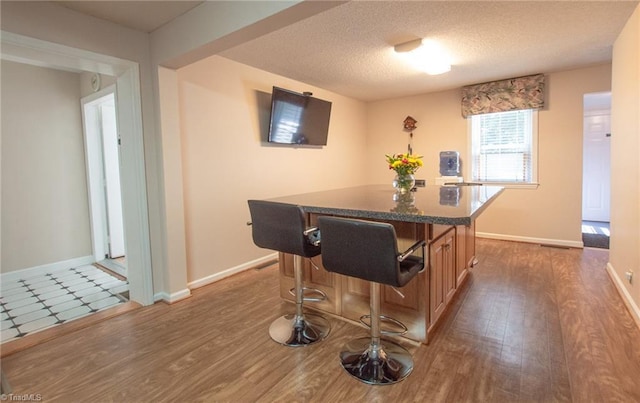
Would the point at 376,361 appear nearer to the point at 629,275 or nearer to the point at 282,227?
the point at 282,227

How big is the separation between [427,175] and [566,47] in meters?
2.43

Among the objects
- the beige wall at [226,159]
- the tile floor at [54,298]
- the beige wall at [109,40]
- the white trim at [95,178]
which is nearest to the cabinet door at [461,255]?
the beige wall at [226,159]

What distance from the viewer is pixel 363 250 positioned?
1566 mm

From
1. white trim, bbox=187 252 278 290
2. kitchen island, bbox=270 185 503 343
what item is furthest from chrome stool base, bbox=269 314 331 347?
white trim, bbox=187 252 278 290

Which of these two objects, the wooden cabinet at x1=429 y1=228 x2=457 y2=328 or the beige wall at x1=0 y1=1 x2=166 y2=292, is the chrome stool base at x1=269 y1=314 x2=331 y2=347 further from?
the beige wall at x1=0 y1=1 x2=166 y2=292

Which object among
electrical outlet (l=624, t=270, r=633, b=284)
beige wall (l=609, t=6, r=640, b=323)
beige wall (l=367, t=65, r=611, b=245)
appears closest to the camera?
beige wall (l=609, t=6, r=640, b=323)

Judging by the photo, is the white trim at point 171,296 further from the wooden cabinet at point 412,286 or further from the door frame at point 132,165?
the wooden cabinet at point 412,286

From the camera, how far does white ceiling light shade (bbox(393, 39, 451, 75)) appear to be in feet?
9.91

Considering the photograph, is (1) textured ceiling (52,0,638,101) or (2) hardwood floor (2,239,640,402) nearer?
(2) hardwood floor (2,239,640,402)

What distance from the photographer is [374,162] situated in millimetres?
5887

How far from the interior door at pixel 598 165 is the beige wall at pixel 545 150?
190 centimetres

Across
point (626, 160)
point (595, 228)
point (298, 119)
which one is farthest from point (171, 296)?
point (595, 228)

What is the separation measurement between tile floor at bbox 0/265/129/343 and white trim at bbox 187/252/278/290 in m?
0.63

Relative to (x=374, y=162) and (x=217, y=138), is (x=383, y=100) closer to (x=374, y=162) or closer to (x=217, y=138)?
(x=374, y=162)
